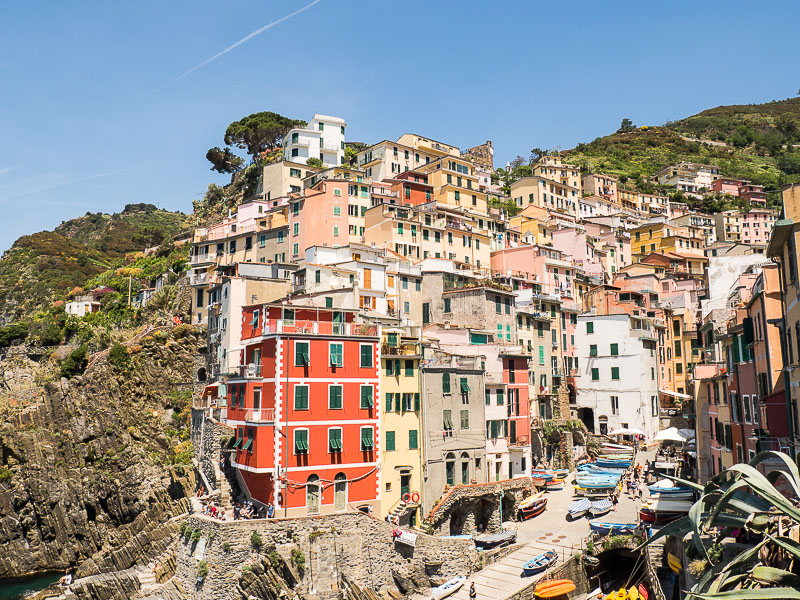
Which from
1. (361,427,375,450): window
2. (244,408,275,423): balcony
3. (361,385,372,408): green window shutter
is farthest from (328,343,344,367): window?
(244,408,275,423): balcony

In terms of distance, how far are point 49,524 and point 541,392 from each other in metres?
46.6

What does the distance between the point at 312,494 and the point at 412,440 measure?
821 centimetres

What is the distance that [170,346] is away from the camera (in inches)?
2584

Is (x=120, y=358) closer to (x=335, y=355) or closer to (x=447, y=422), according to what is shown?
(x=335, y=355)

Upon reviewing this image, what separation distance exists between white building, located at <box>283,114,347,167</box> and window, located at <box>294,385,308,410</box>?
62578mm

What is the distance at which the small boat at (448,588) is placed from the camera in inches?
Answer: 1469

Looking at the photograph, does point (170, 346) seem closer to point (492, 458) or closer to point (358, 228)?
point (358, 228)

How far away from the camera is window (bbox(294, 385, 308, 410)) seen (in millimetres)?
41188

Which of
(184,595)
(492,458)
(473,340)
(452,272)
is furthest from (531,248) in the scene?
(184,595)

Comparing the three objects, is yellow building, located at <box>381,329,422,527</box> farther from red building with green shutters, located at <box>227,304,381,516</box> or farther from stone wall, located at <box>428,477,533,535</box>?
stone wall, located at <box>428,477,533,535</box>

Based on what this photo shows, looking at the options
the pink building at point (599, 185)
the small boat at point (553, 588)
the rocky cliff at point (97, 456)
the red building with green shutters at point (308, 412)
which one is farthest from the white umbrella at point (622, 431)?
the pink building at point (599, 185)

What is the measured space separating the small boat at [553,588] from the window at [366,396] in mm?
14772

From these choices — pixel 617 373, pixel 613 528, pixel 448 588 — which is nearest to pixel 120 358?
pixel 448 588

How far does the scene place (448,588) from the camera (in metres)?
37.9
